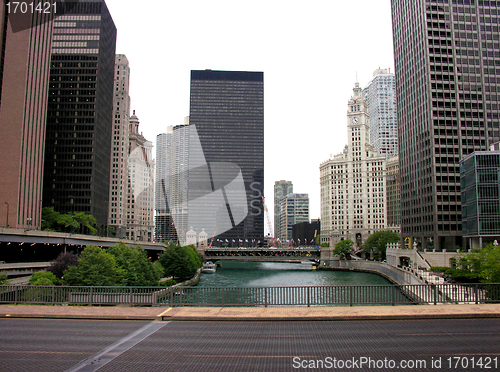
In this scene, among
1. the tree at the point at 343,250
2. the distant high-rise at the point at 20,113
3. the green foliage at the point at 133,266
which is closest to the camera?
the green foliage at the point at 133,266

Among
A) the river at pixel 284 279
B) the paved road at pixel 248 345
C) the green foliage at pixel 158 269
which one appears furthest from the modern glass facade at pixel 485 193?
the paved road at pixel 248 345

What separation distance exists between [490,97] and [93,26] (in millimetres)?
146010

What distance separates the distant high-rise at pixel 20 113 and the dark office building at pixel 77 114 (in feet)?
134

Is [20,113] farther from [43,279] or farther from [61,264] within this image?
[43,279]

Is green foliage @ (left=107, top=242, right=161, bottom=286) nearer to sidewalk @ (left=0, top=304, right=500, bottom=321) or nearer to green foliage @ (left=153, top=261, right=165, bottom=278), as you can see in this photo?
green foliage @ (left=153, top=261, right=165, bottom=278)

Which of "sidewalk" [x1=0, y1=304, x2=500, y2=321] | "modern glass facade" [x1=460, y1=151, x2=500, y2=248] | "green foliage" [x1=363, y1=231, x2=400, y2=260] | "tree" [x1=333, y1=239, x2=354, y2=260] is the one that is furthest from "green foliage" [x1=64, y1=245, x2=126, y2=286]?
"tree" [x1=333, y1=239, x2=354, y2=260]

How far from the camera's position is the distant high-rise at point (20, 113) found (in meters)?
106

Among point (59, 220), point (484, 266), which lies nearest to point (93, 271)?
point (484, 266)

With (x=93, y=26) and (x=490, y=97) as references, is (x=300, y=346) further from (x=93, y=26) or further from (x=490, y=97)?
(x=93, y=26)

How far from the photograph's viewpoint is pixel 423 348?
15.7 metres

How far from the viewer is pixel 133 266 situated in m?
68.2

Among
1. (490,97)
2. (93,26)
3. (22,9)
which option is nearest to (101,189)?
(93,26)

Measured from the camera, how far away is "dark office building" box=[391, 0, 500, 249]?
123 metres

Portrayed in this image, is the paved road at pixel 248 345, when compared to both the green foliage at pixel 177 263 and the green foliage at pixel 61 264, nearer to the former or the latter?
the green foliage at pixel 61 264
